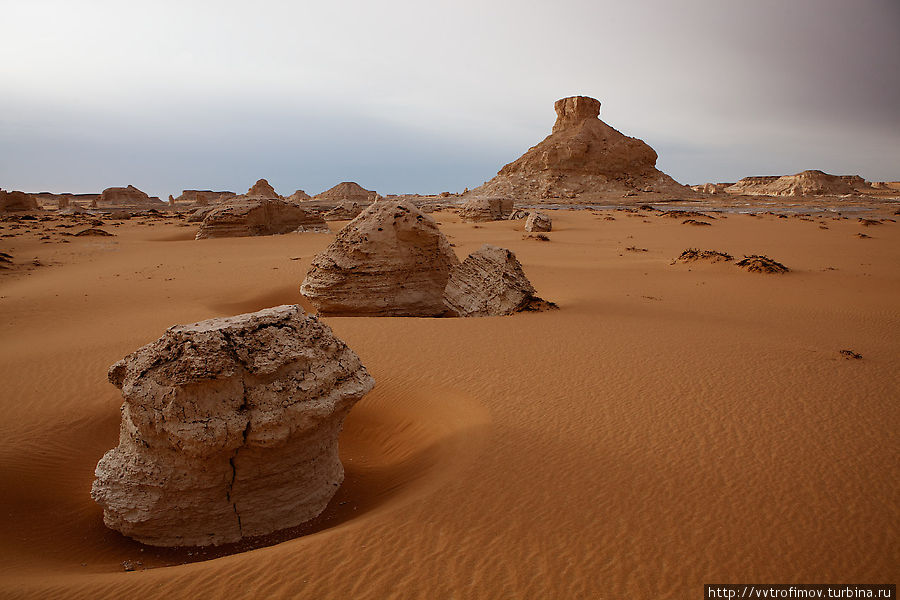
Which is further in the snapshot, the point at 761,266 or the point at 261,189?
the point at 261,189

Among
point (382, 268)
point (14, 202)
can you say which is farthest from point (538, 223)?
point (14, 202)

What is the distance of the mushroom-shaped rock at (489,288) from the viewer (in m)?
9.90

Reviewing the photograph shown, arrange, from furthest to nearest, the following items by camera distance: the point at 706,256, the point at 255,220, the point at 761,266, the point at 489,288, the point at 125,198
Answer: the point at 125,198
the point at 255,220
the point at 706,256
the point at 761,266
the point at 489,288

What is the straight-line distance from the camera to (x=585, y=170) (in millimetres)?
60156

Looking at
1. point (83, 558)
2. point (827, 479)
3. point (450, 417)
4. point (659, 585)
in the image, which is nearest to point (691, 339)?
point (827, 479)

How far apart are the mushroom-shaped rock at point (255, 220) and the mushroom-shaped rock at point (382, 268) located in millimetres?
15881

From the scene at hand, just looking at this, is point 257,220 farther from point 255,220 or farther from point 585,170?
point 585,170

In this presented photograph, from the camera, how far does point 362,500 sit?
14.6 feet

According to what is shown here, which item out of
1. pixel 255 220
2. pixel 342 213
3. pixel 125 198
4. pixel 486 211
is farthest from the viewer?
pixel 125 198

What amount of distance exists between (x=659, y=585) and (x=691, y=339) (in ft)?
18.5

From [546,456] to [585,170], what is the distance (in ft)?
196

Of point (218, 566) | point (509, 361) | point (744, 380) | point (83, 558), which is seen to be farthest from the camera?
point (509, 361)

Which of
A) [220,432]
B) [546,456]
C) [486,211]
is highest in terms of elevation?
[486,211]

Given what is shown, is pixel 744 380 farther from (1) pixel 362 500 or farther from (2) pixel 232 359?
(2) pixel 232 359
